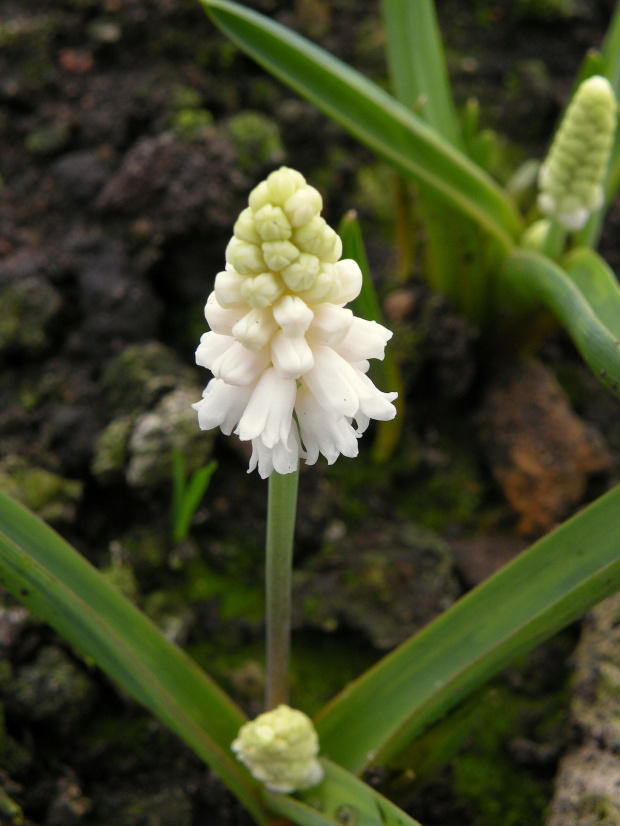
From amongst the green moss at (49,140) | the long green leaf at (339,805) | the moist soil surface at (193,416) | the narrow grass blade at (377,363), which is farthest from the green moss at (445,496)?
the green moss at (49,140)

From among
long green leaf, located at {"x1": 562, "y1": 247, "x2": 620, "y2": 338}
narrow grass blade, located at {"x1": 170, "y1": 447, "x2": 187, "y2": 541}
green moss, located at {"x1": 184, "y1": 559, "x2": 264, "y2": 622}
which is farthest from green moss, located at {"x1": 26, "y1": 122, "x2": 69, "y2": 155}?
long green leaf, located at {"x1": 562, "y1": 247, "x2": 620, "y2": 338}

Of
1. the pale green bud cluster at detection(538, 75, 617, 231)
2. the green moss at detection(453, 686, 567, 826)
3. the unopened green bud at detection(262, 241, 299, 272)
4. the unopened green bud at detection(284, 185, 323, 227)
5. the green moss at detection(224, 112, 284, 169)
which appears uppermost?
the unopened green bud at detection(284, 185, 323, 227)

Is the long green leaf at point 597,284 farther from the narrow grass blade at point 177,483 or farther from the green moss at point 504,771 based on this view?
the narrow grass blade at point 177,483

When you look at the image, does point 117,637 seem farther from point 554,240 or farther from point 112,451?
point 554,240

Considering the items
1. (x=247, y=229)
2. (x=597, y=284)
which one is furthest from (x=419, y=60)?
(x=247, y=229)

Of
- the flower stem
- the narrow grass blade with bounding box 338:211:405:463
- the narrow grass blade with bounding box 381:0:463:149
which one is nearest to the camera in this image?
the flower stem

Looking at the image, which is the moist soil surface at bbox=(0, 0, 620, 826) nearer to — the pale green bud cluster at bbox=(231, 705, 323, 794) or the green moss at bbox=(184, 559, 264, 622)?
the green moss at bbox=(184, 559, 264, 622)
